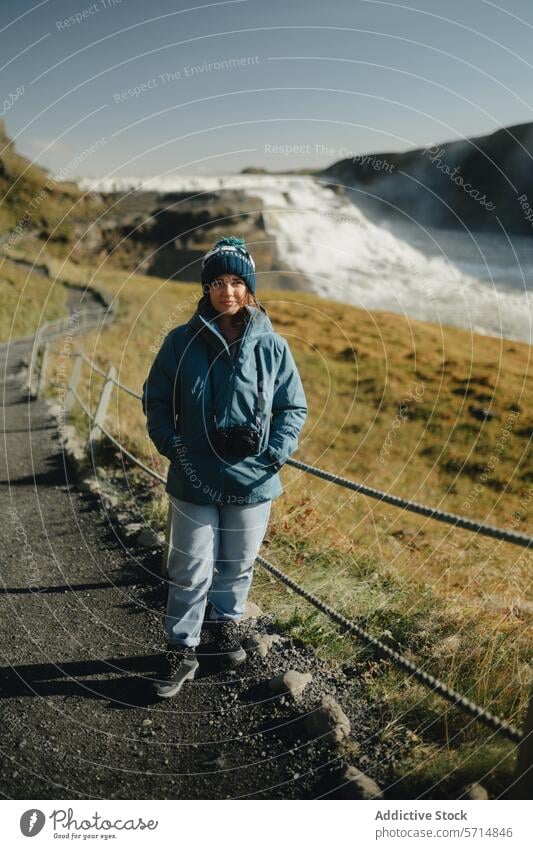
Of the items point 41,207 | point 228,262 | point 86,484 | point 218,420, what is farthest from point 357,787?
point 41,207

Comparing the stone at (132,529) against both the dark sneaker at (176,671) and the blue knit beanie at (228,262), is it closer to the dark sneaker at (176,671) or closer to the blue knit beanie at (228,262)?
the dark sneaker at (176,671)

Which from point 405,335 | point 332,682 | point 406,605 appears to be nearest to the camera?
point 332,682

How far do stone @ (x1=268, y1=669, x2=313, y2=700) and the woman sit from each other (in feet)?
1.53

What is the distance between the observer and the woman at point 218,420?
3.37 meters

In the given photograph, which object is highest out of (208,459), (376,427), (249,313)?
(249,313)

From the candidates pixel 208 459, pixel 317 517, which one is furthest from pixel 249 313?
Answer: pixel 317 517

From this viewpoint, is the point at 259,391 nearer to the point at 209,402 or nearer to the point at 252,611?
the point at 209,402

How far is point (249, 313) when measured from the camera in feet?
11.2

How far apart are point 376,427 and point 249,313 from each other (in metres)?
21.1

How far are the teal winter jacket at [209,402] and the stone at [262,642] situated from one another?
101 cm

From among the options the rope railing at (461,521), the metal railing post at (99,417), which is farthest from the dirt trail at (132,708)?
the metal railing post at (99,417)

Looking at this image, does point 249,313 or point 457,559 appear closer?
point 249,313

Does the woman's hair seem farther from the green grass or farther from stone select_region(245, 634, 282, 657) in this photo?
stone select_region(245, 634, 282, 657)
